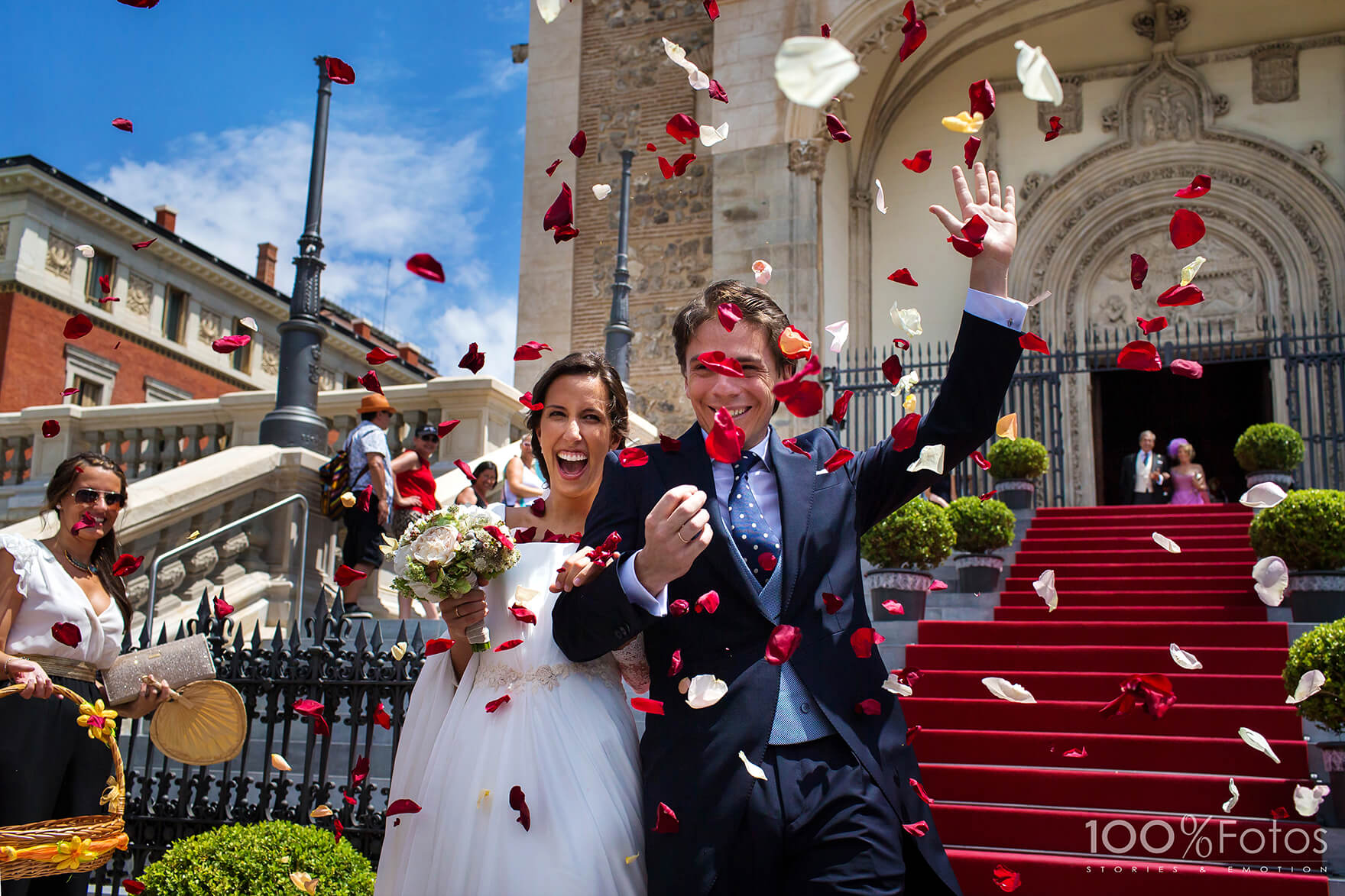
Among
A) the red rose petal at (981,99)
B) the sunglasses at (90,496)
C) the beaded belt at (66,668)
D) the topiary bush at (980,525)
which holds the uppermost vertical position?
the red rose petal at (981,99)

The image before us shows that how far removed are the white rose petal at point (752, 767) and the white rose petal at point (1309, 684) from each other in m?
3.80

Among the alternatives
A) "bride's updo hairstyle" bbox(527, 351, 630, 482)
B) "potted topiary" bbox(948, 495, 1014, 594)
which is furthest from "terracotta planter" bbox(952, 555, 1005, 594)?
"bride's updo hairstyle" bbox(527, 351, 630, 482)

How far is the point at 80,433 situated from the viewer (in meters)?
12.6

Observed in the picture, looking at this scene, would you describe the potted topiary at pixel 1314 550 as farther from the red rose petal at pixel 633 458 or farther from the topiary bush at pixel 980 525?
the red rose petal at pixel 633 458

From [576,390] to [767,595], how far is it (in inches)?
44.1

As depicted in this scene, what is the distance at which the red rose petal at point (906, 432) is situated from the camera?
7.94 feet

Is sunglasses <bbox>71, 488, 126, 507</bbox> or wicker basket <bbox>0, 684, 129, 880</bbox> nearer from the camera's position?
wicker basket <bbox>0, 684, 129, 880</bbox>

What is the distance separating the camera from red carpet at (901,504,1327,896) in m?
4.65

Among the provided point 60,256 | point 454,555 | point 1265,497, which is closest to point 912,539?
point 1265,497

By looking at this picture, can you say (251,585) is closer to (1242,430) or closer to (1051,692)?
(1051,692)

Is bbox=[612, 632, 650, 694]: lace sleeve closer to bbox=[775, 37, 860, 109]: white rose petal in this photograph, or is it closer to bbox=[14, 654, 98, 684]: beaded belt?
bbox=[775, 37, 860, 109]: white rose petal

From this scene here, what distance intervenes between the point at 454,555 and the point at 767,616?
33.3 inches

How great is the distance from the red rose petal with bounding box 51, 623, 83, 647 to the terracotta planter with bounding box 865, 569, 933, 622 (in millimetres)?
5482

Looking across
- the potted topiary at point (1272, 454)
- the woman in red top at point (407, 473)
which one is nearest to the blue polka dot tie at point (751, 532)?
the woman in red top at point (407, 473)
